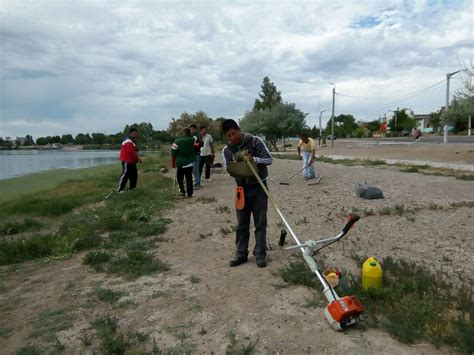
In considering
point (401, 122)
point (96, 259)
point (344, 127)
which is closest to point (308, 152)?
point (96, 259)

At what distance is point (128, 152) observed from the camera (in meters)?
9.84

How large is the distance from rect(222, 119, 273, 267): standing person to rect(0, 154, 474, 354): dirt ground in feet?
0.65

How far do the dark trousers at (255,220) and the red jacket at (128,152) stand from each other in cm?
595

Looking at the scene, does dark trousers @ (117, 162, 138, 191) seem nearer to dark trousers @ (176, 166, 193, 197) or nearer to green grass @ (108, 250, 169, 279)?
dark trousers @ (176, 166, 193, 197)

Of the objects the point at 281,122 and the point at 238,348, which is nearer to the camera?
the point at 238,348

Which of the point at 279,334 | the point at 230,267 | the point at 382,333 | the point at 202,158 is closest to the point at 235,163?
the point at 230,267

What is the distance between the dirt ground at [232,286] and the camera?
3009mm

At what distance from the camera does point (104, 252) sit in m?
5.29

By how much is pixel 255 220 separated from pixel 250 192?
358 mm

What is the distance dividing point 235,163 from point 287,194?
5570mm

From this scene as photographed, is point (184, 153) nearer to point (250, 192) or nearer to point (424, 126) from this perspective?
point (250, 192)

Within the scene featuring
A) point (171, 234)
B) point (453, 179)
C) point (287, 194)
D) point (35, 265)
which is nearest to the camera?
point (35, 265)

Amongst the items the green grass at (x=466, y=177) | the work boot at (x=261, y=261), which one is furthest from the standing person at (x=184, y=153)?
the green grass at (x=466, y=177)

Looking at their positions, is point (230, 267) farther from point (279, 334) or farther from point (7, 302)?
point (7, 302)
